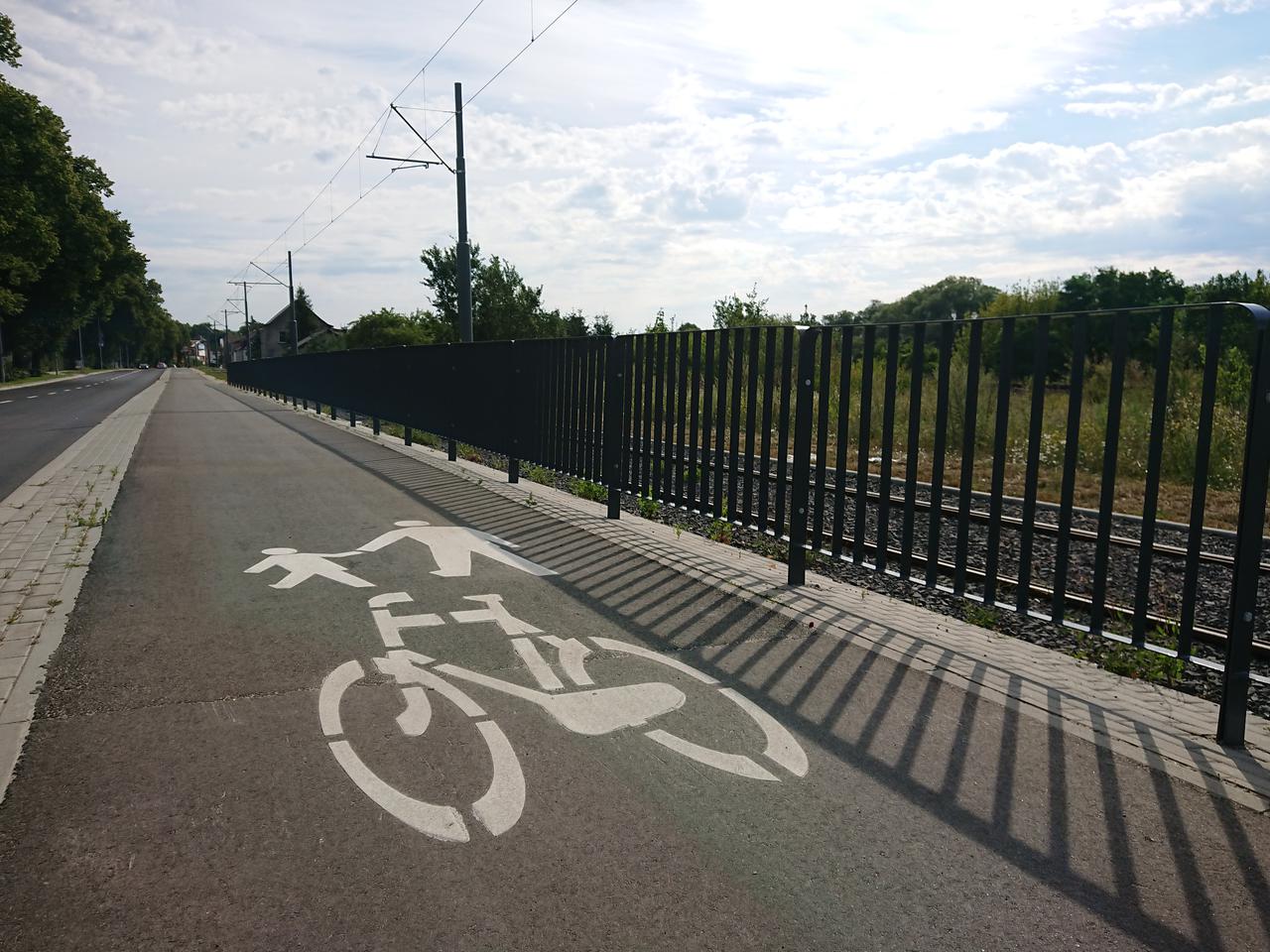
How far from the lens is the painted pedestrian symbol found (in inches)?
128

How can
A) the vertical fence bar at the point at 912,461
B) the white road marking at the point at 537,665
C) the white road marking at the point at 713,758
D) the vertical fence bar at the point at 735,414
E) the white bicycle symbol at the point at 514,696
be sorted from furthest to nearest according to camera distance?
the vertical fence bar at the point at 735,414, the vertical fence bar at the point at 912,461, the white road marking at the point at 537,665, the white road marking at the point at 713,758, the white bicycle symbol at the point at 514,696

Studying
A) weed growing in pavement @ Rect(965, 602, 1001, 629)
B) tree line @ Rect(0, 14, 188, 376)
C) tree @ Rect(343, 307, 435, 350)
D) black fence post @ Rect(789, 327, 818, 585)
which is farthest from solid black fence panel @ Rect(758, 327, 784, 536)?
tree @ Rect(343, 307, 435, 350)

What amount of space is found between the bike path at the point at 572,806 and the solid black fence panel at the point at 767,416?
155 cm

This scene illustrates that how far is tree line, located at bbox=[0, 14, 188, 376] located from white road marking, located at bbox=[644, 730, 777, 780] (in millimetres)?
48531

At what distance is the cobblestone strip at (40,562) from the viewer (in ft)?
13.9

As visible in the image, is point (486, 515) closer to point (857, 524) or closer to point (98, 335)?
point (857, 524)

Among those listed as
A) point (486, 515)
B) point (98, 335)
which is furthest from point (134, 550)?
point (98, 335)

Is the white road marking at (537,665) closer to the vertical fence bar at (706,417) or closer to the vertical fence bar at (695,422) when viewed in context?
the vertical fence bar at (706,417)

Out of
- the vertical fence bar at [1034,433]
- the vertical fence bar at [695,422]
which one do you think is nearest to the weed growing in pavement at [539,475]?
the vertical fence bar at [695,422]

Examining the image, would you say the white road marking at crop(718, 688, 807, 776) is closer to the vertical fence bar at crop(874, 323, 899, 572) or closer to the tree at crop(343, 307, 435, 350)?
the vertical fence bar at crop(874, 323, 899, 572)

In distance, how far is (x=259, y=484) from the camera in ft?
37.3

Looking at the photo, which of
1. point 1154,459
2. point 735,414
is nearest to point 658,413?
point 735,414

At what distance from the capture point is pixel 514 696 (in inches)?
168

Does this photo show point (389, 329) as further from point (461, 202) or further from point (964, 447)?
point (964, 447)
